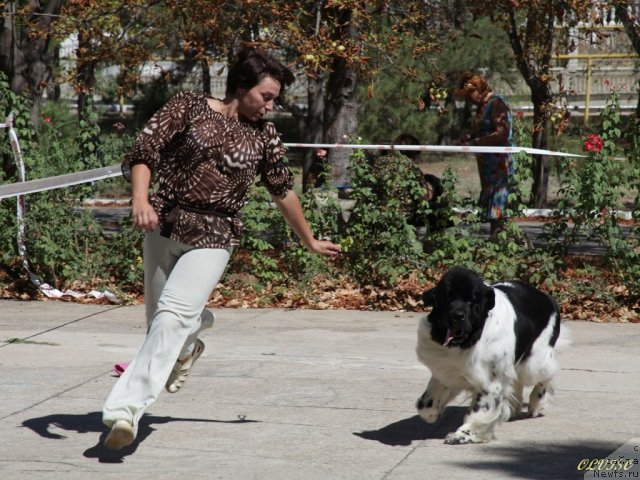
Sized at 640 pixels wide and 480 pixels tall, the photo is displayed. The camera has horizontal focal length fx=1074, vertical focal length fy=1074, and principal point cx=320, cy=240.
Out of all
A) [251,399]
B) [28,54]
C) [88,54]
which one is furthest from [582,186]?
[28,54]

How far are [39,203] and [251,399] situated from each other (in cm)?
449

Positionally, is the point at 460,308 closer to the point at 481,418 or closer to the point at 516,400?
the point at 481,418

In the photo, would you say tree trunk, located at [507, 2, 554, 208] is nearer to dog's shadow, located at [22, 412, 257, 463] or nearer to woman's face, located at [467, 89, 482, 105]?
woman's face, located at [467, 89, 482, 105]

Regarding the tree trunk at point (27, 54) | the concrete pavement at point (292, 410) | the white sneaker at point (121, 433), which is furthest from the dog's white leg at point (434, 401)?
the tree trunk at point (27, 54)

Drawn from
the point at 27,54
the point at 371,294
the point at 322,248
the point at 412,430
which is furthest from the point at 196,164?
the point at 27,54

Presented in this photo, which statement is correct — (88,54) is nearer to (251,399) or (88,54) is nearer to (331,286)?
(331,286)

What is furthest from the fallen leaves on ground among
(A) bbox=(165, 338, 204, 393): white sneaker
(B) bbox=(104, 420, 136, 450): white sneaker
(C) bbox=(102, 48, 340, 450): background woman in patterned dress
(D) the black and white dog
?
(B) bbox=(104, 420, 136, 450): white sneaker

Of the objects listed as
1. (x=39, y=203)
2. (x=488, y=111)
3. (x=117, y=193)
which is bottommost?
(x=117, y=193)

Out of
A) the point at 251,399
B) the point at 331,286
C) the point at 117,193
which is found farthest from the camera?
the point at 117,193

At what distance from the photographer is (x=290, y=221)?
557cm

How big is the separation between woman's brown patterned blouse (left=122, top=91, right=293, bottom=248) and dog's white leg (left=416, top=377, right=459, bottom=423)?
1.25 meters

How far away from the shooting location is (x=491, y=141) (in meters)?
10.1

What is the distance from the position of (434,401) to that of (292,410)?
92 centimetres

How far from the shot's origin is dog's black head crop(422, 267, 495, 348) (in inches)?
200
